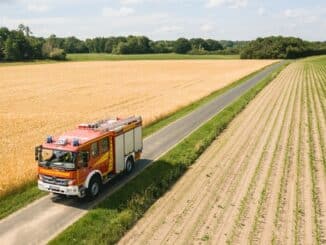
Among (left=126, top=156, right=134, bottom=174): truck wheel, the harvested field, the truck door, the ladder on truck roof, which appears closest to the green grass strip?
the truck door

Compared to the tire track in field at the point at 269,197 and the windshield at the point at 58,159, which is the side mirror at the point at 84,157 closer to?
the windshield at the point at 58,159

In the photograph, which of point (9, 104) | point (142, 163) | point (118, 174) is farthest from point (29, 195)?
point (9, 104)

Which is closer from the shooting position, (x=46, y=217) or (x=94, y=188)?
(x=46, y=217)

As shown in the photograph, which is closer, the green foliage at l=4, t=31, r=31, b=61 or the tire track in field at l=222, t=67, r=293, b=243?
the tire track in field at l=222, t=67, r=293, b=243

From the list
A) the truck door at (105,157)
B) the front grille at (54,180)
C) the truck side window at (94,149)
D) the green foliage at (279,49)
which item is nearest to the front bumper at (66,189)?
the front grille at (54,180)

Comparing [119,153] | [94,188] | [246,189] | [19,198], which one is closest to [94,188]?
[94,188]

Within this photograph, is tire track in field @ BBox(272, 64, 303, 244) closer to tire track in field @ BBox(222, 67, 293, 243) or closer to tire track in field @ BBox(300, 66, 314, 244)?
tire track in field @ BBox(300, 66, 314, 244)

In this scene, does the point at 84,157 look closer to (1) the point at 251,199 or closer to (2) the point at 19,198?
(2) the point at 19,198
